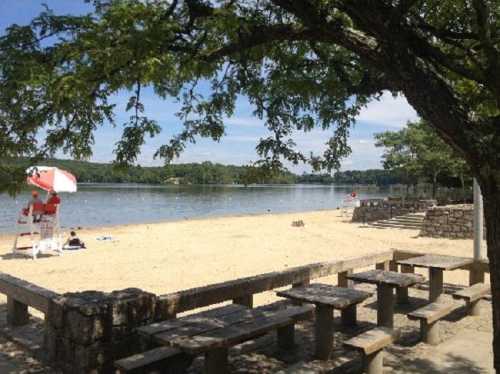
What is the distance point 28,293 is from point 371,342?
3333mm

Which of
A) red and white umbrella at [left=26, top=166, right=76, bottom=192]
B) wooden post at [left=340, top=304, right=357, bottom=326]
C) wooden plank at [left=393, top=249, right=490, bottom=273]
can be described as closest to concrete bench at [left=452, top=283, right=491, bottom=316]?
wooden plank at [left=393, top=249, right=490, bottom=273]

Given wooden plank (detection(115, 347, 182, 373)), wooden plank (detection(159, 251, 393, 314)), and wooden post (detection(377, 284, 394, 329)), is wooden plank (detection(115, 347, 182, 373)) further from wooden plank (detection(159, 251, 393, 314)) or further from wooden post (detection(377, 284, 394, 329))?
wooden post (detection(377, 284, 394, 329))

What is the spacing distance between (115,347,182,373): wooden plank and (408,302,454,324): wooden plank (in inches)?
104

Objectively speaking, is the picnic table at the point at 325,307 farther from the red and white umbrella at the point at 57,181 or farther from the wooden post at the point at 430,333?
the red and white umbrella at the point at 57,181

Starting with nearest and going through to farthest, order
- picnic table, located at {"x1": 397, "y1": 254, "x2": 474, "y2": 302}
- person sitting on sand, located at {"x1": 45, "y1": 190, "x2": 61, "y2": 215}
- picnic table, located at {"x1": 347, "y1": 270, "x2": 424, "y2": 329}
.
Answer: picnic table, located at {"x1": 347, "y1": 270, "x2": 424, "y2": 329} < picnic table, located at {"x1": 397, "y1": 254, "x2": 474, "y2": 302} < person sitting on sand, located at {"x1": 45, "y1": 190, "x2": 61, "y2": 215}

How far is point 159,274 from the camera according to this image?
10.7 meters

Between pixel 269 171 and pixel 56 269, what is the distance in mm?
8256

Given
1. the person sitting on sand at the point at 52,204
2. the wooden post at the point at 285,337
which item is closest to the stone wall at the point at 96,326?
the wooden post at the point at 285,337

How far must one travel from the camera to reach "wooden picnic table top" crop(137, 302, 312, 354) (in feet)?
11.3

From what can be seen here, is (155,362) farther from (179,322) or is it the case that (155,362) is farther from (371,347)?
(371,347)

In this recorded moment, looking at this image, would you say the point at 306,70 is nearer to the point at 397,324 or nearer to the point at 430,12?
the point at 430,12

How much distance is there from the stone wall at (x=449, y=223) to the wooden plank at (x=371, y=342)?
45.7ft

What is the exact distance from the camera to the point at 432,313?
5.20 meters

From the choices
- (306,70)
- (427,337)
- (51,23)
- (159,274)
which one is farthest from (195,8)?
(159,274)
